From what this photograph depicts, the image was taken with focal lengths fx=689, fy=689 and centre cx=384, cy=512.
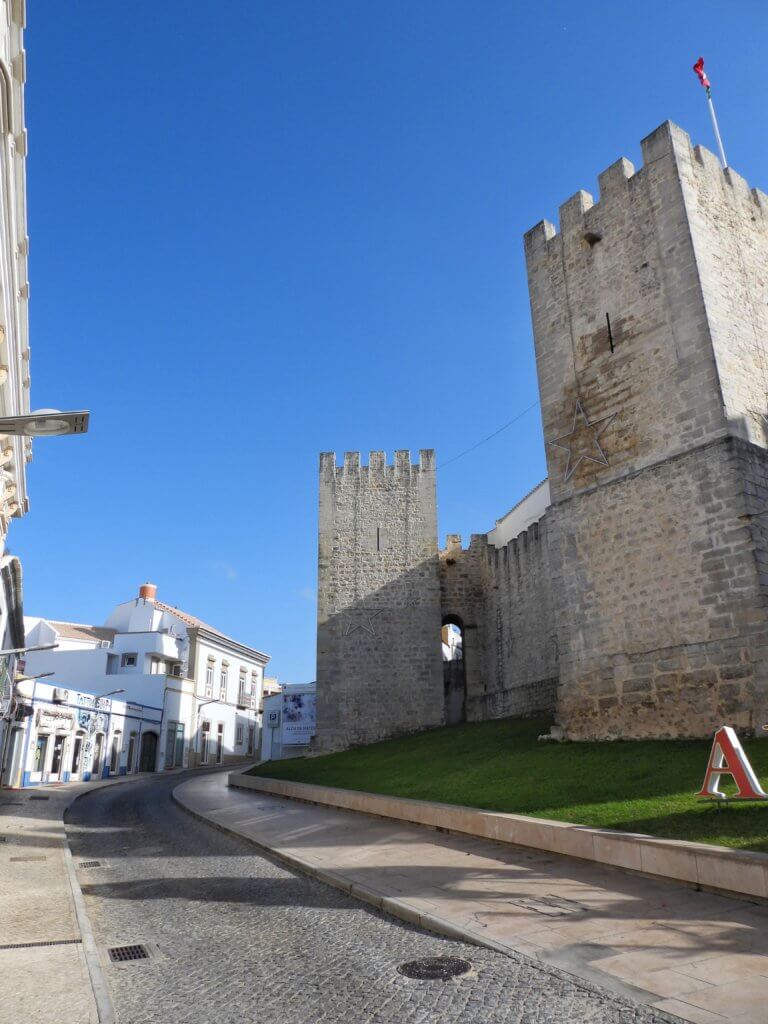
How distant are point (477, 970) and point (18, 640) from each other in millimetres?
26605

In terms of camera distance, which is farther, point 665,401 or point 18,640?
point 18,640

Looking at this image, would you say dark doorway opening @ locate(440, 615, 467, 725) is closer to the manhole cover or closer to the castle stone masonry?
the castle stone masonry

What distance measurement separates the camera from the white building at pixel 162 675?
113 feet

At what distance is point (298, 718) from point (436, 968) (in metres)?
30.5

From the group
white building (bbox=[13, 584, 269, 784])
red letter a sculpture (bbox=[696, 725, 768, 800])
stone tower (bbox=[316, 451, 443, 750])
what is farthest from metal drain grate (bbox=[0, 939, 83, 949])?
white building (bbox=[13, 584, 269, 784])

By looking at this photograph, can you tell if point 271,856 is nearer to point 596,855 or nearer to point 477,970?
point 596,855

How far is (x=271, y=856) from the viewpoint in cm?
898

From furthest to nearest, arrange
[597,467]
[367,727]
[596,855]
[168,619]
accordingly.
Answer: [168,619] < [367,727] < [597,467] < [596,855]

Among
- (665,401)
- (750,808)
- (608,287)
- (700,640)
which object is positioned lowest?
(750,808)

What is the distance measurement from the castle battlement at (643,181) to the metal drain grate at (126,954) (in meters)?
15.2

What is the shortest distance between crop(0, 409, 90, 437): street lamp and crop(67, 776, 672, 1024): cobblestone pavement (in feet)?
12.8

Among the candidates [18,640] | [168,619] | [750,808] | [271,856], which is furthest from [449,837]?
[168,619]

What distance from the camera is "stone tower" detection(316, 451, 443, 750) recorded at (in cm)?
2553

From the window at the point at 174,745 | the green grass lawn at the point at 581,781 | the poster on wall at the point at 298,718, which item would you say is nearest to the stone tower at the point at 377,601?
the green grass lawn at the point at 581,781
